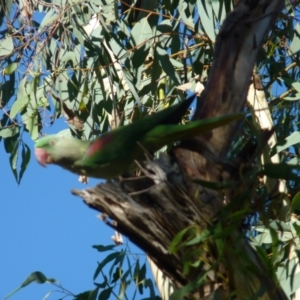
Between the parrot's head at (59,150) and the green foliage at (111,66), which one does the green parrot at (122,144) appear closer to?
the parrot's head at (59,150)

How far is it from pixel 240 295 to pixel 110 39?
123 centimetres

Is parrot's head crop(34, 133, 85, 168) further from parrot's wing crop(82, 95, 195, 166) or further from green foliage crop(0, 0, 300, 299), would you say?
green foliage crop(0, 0, 300, 299)

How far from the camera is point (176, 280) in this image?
1430 mm

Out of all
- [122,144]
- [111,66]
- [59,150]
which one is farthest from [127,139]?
[111,66]

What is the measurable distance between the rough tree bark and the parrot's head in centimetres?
21

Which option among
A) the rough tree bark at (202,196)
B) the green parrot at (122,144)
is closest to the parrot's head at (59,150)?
the green parrot at (122,144)

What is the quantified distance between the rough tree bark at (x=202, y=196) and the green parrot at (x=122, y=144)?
0.04 meters

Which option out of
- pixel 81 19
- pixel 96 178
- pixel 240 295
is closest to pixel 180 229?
pixel 240 295

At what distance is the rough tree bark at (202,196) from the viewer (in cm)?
135

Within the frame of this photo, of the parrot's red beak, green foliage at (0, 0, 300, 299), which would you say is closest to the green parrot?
the parrot's red beak

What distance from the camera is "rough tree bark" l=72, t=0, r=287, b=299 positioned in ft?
4.44

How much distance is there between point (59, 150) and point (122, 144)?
17 centimetres

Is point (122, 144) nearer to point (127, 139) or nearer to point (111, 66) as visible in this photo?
point (127, 139)

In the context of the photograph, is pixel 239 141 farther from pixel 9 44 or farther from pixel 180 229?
pixel 180 229
